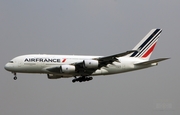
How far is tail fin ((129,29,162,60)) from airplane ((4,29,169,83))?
71.9 inches

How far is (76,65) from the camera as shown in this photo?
49.2 meters

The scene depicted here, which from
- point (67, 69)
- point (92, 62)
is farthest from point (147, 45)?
point (67, 69)

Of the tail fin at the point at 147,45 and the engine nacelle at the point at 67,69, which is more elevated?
the tail fin at the point at 147,45

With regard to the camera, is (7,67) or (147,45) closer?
(7,67)

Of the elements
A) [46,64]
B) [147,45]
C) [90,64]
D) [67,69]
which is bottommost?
[67,69]

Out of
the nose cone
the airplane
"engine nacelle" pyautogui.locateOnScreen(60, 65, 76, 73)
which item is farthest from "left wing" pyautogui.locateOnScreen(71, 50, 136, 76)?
the nose cone

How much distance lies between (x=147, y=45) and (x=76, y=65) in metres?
12.6

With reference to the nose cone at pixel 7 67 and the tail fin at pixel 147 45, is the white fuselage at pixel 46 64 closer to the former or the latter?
the nose cone at pixel 7 67

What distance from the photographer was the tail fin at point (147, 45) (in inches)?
2175

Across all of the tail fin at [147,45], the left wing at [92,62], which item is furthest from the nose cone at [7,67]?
the tail fin at [147,45]

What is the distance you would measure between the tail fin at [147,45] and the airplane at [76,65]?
5.99 feet

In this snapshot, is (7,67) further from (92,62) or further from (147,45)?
(147,45)

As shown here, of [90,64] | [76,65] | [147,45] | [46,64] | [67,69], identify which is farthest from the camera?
→ [147,45]

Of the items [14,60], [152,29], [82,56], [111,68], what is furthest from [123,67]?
[14,60]
